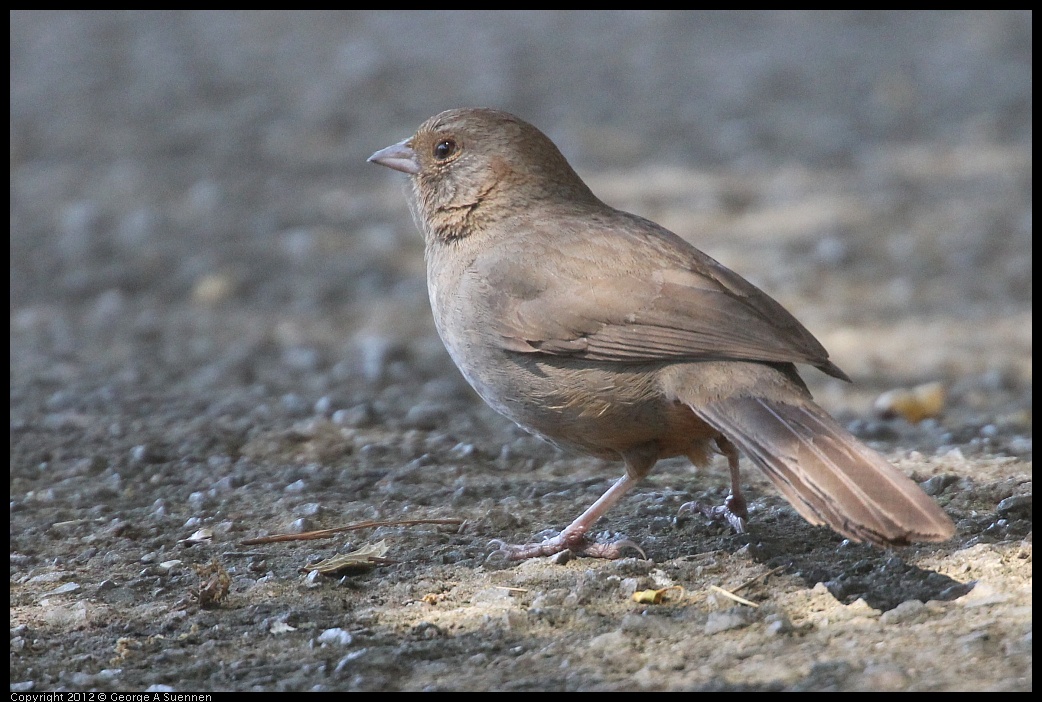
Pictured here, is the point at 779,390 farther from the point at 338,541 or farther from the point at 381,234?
the point at 381,234

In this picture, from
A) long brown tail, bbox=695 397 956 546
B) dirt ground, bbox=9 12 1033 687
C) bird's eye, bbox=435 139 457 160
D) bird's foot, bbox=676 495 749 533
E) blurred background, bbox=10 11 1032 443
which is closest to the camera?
long brown tail, bbox=695 397 956 546

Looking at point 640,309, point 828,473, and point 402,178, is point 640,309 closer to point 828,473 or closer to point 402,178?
point 828,473

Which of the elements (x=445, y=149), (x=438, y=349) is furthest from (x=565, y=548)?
(x=438, y=349)

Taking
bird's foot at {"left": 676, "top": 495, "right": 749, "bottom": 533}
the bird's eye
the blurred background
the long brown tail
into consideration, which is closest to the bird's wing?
the long brown tail

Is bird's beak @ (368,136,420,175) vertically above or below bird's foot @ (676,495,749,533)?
above

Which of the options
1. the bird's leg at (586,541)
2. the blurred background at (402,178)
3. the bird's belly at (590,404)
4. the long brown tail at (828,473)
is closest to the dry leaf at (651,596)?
the bird's leg at (586,541)

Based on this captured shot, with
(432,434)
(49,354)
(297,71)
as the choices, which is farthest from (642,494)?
(297,71)

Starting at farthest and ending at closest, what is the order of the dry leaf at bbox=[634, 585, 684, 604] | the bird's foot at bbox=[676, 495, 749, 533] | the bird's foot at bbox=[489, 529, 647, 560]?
the bird's foot at bbox=[676, 495, 749, 533]
the bird's foot at bbox=[489, 529, 647, 560]
the dry leaf at bbox=[634, 585, 684, 604]

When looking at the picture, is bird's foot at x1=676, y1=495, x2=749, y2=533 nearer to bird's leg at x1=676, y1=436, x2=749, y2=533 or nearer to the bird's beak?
bird's leg at x1=676, y1=436, x2=749, y2=533
